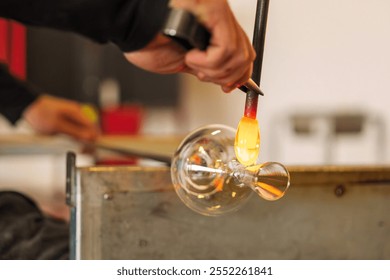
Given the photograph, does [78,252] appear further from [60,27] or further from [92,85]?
[92,85]

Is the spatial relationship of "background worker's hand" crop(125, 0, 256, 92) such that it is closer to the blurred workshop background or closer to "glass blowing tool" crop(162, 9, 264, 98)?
A: "glass blowing tool" crop(162, 9, 264, 98)

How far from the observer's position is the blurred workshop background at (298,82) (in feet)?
9.39

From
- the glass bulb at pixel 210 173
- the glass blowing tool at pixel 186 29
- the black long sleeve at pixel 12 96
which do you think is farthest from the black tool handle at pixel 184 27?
the black long sleeve at pixel 12 96

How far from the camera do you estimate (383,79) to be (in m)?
2.83

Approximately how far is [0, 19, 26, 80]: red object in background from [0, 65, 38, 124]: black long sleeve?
2.07ft

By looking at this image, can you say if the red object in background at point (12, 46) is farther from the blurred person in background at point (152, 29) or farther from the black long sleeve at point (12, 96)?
the blurred person in background at point (152, 29)

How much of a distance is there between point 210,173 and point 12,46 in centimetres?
203

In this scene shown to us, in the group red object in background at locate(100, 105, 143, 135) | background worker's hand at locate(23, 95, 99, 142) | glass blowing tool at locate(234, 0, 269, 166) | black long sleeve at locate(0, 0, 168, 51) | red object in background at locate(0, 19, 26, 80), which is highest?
red object in background at locate(0, 19, 26, 80)

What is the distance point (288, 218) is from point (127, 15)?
12.3 inches

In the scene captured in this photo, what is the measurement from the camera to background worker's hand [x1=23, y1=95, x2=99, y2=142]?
1387 millimetres

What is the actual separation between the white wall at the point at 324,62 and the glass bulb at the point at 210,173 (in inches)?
82.8

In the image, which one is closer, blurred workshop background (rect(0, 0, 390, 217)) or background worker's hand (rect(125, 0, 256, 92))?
background worker's hand (rect(125, 0, 256, 92))

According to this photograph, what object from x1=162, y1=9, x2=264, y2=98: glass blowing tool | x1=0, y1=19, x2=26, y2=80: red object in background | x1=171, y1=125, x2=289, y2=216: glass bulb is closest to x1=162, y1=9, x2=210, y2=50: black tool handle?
x1=162, y1=9, x2=264, y2=98: glass blowing tool

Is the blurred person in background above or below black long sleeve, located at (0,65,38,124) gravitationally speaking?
above
